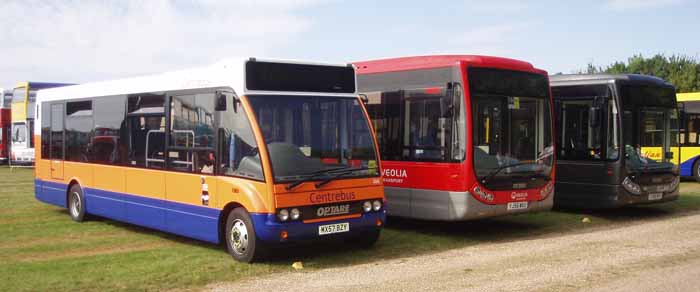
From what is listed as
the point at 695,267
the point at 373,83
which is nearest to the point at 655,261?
the point at 695,267

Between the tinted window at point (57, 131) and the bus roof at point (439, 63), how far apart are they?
19.7 feet

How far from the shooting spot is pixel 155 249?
36.4 feet

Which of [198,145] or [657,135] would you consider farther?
[657,135]

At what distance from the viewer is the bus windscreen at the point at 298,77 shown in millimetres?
9938

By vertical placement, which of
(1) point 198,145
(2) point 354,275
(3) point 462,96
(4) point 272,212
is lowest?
(2) point 354,275

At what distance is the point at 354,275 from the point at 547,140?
5.42m

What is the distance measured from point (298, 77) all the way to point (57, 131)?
7044mm

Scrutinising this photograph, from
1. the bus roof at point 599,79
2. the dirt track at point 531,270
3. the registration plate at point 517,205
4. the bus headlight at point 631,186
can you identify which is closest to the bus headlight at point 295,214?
the dirt track at point 531,270

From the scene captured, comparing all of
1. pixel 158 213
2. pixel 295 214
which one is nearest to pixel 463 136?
pixel 295 214

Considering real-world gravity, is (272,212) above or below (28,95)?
below

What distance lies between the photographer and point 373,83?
45.6 feet

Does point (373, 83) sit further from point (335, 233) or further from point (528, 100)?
point (335, 233)

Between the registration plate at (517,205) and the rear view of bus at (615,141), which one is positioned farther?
the rear view of bus at (615,141)

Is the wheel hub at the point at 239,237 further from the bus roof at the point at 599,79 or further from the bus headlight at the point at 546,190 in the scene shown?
the bus roof at the point at 599,79
